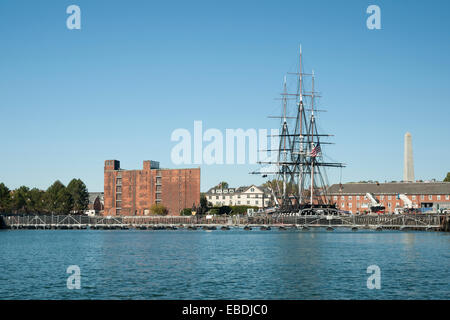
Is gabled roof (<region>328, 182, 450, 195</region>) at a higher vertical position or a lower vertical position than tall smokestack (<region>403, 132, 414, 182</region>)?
lower

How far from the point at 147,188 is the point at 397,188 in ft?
261

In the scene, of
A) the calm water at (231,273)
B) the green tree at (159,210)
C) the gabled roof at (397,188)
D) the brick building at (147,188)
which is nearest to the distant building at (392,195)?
the gabled roof at (397,188)

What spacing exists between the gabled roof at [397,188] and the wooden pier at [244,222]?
36365mm

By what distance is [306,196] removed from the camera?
6457 inches

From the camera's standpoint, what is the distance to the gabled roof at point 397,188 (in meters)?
166

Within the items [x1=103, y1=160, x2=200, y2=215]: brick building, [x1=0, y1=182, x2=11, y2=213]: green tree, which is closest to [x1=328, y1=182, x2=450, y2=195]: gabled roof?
[x1=103, y1=160, x2=200, y2=215]: brick building

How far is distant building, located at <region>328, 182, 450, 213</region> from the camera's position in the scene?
166 meters

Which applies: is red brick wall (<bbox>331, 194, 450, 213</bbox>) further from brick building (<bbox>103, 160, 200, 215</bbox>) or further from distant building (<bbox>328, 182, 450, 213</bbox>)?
brick building (<bbox>103, 160, 200, 215</bbox>)

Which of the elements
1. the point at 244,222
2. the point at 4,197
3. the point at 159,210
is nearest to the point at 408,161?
the point at 244,222

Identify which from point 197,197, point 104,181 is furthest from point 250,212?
point 104,181

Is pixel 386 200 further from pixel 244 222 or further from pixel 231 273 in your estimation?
pixel 231 273

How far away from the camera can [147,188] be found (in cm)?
18775

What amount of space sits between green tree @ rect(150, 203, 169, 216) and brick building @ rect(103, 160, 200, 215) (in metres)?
1.85
